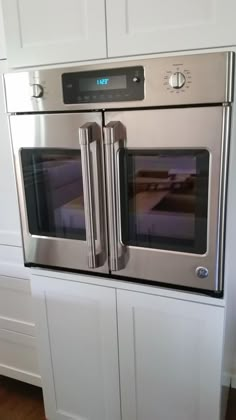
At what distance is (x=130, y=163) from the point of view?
3.91ft

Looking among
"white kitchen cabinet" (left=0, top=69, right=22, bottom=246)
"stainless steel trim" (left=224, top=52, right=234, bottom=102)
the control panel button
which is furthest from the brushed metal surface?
the control panel button

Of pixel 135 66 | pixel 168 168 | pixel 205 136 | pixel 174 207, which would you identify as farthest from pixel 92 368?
pixel 135 66

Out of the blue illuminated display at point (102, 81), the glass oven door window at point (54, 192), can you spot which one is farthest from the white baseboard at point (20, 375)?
the blue illuminated display at point (102, 81)

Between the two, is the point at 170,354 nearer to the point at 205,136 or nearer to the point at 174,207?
the point at 174,207

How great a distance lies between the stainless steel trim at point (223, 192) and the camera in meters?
1.04

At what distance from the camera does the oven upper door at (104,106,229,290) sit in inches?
42.7

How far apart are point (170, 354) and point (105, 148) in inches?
30.1

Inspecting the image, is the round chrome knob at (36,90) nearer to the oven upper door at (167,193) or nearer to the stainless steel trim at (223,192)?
the oven upper door at (167,193)

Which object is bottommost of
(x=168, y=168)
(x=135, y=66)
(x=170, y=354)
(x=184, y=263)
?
(x=170, y=354)

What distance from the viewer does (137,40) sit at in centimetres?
114

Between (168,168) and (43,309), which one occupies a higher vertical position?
(168,168)

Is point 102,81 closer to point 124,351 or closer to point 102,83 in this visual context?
point 102,83

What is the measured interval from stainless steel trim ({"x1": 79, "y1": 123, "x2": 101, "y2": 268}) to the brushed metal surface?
0.09 metres

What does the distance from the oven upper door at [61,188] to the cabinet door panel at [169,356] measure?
0.24 meters
